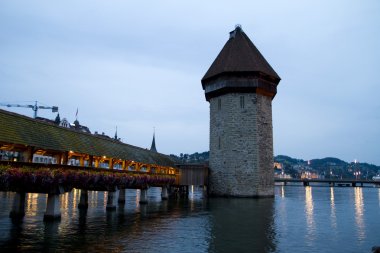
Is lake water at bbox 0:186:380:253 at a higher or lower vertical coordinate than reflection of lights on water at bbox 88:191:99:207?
higher

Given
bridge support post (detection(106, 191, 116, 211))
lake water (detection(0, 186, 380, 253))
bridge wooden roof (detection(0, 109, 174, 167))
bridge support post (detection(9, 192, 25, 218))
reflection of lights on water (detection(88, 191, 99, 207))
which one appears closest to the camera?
lake water (detection(0, 186, 380, 253))

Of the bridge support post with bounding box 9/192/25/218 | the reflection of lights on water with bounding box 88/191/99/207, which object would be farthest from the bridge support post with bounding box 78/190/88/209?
the bridge support post with bounding box 9/192/25/218

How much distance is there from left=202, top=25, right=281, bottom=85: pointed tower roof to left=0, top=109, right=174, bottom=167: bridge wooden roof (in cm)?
1786

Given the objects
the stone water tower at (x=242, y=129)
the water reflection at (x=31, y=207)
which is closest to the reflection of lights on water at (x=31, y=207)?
the water reflection at (x=31, y=207)

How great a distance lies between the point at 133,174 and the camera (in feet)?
77.2

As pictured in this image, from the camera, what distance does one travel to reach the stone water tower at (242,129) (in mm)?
36812

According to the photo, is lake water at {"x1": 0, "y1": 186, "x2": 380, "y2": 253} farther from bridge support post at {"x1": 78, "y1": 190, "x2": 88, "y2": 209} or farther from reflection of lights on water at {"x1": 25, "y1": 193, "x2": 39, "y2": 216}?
bridge support post at {"x1": 78, "y1": 190, "x2": 88, "y2": 209}

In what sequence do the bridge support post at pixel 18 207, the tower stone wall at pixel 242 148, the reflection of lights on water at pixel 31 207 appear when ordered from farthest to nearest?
the tower stone wall at pixel 242 148 < the reflection of lights on water at pixel 31 207 < the bridge support post at pixel 18 207

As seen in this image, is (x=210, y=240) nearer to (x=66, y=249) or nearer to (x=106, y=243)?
(x=106, y=243)

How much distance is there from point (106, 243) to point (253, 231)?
→ 671 centimetres

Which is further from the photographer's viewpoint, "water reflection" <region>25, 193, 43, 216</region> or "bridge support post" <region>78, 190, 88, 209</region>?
"bridge support post" <region>78, 190, 88, 209</region>

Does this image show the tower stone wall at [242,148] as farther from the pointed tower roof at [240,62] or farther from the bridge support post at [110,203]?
the bridge support post at [110,203]

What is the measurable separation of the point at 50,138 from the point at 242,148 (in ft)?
77.8

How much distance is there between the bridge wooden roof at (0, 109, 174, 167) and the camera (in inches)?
590
